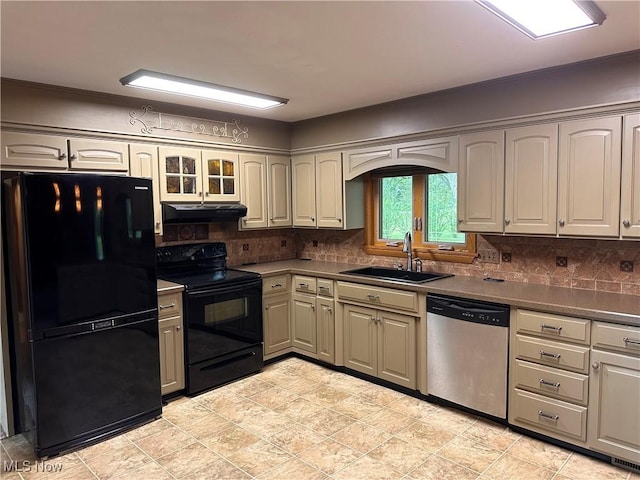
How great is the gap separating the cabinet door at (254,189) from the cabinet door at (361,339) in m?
1.27

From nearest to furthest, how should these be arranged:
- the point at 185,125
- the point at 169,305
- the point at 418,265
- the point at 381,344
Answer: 1. the point at 169,305
2. the point at 381,344
3. the point at 185,125
4. the point at 418,265

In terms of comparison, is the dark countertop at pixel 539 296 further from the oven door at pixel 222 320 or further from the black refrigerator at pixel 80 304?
the black refrigerator at pixel 80 304

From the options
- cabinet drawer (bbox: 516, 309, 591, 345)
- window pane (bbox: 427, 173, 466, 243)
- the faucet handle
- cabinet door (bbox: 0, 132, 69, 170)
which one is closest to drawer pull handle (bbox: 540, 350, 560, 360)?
cabinet drawer (bbox: 516, 309, 591, 345)

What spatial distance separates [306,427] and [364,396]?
2.11ft

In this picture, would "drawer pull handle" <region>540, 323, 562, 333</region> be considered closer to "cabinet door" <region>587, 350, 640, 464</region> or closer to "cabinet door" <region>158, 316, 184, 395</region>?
"cabinet door" <region>587, 350, 640, 464</region>

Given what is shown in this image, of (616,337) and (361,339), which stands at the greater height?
(616,337)

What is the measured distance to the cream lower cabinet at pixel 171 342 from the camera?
3.34m

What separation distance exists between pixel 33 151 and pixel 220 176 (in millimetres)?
1484

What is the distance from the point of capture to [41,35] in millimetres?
2209

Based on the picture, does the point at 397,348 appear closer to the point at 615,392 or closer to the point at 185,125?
the point at 615,392

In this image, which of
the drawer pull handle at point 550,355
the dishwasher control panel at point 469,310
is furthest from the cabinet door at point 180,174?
the drawer pull handle at point 550,355

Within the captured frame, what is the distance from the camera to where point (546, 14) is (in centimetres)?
204

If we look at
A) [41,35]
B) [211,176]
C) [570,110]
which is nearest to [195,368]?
[211,176]

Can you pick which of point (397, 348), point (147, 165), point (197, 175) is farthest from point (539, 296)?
point (147, 165)
